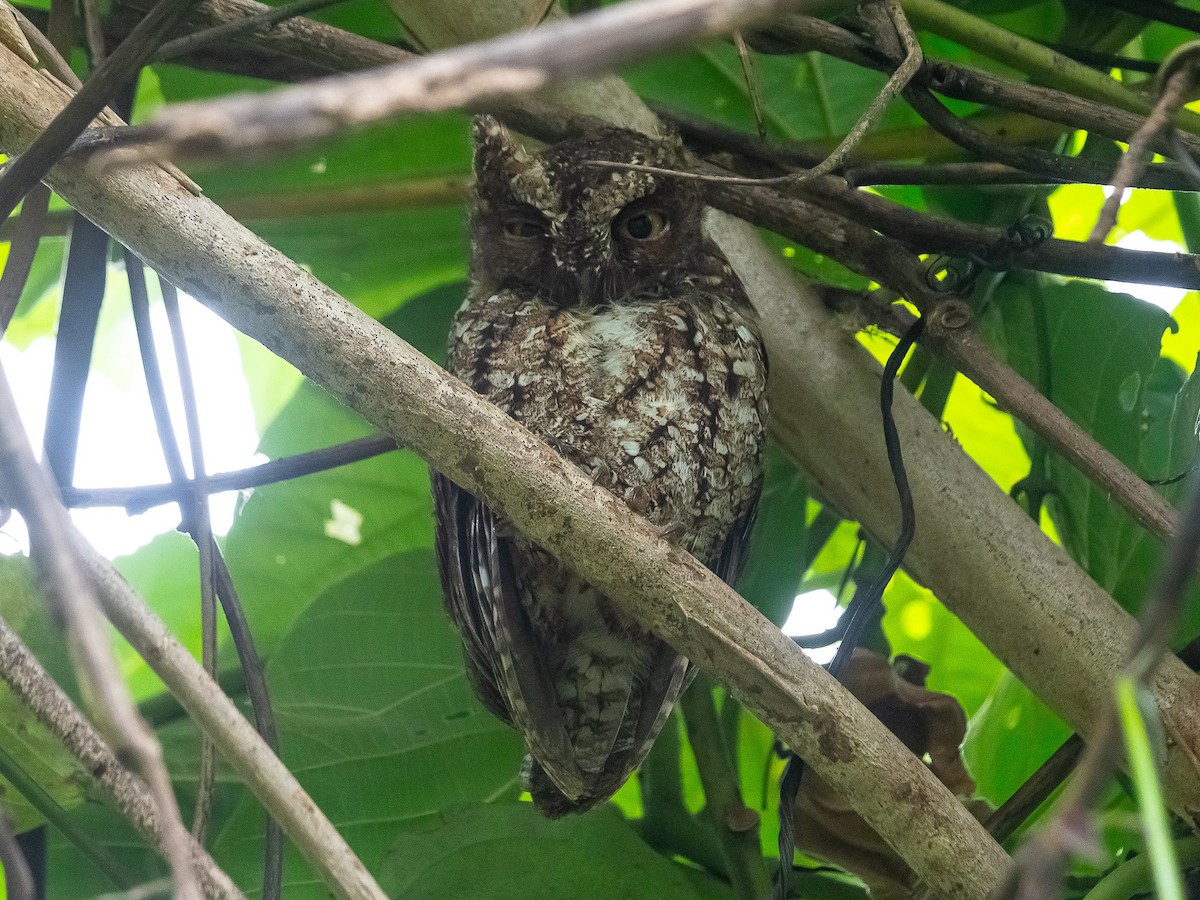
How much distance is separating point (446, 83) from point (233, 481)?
1288 millimetres

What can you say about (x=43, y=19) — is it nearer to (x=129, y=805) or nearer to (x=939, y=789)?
(x=129, y=805)

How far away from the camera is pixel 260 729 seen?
1428mm

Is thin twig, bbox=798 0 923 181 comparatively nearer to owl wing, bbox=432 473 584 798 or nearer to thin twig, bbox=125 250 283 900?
owl wing, bbox=432 473 584 798

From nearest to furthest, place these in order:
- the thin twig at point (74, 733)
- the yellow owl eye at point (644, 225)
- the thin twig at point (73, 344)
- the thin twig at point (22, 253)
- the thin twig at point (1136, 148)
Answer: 1. the thin twig at point (1136, 148)
2. the thin twig at point (74, 733)
3. the thin twig at point (22, 253)
4. the thin twig at point (73, 344)
5. the yellow owl eye at point (644, 225)

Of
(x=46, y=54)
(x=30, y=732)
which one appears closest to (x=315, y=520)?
(x=30, y=732)

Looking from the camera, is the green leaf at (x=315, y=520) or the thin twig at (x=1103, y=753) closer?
the thin twig at (x=1103, y=753)

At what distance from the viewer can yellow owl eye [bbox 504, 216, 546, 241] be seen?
2008mm

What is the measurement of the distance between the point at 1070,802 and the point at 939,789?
0.67 metres

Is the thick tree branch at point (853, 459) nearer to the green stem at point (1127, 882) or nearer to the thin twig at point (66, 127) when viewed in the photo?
the thin twig at point (66, 127)

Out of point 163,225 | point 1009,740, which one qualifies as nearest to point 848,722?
point 163,225

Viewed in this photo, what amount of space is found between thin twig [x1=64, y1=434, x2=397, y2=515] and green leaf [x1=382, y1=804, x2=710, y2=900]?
525 millimetres

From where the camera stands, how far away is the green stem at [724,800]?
167cm

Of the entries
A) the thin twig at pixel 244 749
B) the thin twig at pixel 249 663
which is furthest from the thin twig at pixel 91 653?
the thin twig at pixel 249 663

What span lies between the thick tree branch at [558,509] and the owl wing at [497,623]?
584 mm
